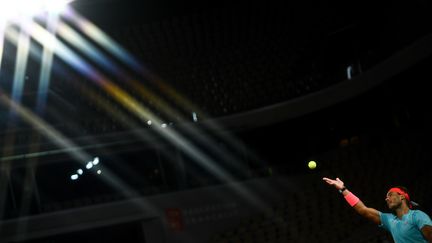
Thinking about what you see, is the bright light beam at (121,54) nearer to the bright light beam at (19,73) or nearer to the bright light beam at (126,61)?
the bright light beam at (126,61)

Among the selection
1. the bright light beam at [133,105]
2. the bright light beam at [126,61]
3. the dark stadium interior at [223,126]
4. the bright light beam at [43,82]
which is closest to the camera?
the bright light beam at [126,61]

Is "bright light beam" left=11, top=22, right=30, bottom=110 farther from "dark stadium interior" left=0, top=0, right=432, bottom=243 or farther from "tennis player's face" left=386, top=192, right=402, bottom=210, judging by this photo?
"tennis player's face" left=386, top=192, right=402, bottom=210

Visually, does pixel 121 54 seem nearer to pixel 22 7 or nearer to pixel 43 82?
pixel 43 82

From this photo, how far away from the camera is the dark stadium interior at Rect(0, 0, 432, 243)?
398 inches

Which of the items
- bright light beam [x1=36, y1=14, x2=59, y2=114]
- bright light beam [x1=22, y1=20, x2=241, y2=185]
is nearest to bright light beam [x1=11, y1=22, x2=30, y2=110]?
bright light beam [x1=36, y1=14, x2=59, y2=114]

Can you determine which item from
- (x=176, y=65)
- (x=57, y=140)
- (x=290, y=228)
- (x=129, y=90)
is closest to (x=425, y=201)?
(x=290, y=228)

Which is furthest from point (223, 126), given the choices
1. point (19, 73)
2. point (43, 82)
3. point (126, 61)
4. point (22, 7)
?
point (22, 7)

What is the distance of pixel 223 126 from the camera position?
11328 millimetres

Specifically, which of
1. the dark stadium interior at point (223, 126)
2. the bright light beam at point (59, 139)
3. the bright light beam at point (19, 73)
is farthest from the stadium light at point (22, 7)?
the bright light beam at point (59, 139)

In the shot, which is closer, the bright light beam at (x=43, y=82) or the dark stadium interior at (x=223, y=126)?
the dark stadium interior at (x=223, y=126)

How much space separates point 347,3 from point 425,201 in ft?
16.1

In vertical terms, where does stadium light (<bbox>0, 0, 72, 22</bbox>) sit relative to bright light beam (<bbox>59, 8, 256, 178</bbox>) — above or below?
below

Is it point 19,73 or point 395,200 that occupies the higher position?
point 19,73

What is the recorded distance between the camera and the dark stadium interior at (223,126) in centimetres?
1012
